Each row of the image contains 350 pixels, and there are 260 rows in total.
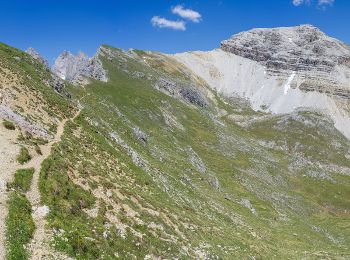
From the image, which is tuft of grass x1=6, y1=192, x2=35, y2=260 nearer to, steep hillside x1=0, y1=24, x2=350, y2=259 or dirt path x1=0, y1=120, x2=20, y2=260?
dirt path x1=0, y1=120, x2=20, y2=260

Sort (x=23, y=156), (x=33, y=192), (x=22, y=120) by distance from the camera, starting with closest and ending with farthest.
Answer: (x=33, y=192), (x=23, y=156), (x=22, y=120)

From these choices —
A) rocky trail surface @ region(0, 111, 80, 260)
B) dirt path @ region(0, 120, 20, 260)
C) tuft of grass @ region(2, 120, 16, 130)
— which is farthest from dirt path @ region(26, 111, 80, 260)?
tuft of grass @ region(2, 120, 16, 130)

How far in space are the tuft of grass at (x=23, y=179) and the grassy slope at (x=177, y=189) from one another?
1.33m

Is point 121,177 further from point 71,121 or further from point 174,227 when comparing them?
point 71,121

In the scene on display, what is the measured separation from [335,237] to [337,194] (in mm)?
34662

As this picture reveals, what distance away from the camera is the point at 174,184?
62.1m

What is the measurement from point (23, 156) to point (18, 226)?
11.7m

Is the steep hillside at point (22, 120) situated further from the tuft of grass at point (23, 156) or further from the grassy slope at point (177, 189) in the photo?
the grassy slope at point (177, 189)

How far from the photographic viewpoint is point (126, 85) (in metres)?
137

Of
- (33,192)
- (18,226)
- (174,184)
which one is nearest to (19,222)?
(18,226)

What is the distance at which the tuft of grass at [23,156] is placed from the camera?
36.2m

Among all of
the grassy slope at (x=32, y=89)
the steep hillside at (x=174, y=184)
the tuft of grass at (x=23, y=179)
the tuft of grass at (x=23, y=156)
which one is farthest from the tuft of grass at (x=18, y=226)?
the grassy slope at (x=32, y=89)

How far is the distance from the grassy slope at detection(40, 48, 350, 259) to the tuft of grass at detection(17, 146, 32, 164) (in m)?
1.83

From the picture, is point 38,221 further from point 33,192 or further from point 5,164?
point 5,164
